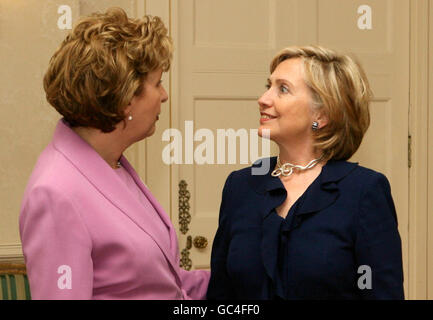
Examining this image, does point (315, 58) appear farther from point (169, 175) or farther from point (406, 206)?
point (406, 206)

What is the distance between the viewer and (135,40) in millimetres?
1521

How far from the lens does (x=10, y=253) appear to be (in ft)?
8.00

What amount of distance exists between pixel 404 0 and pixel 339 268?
75.9 inches

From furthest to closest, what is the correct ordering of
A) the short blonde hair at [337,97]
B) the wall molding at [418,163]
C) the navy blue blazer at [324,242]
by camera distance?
the wall molding at [418,163] < the short blonde hair at [337,97] < the navy blue blazer at [324,242]

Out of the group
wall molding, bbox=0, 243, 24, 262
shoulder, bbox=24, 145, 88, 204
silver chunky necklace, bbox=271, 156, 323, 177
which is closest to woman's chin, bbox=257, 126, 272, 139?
silver chunky necklace, bbox=271, 156, 323, 177

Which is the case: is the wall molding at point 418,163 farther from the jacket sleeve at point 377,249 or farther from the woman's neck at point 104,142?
the woman's neck at point 104,142

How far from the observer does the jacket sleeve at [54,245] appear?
1331 mm

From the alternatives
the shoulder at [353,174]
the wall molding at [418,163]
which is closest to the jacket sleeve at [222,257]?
the shoulder at [353,174]

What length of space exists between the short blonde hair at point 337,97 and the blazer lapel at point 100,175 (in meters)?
0.54

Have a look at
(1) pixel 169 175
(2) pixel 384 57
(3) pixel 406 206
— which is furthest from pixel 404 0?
(1) pixel 169 175

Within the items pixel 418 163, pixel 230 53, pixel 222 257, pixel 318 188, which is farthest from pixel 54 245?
pixel 418 163

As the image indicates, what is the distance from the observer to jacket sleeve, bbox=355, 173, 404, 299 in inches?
61.3

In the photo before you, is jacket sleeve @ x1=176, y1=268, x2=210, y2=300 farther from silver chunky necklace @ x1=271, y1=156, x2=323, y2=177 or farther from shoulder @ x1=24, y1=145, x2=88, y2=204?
shoulder @ x1=24, y1=145, x2=88, y2=204

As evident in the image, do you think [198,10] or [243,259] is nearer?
[243,259]
